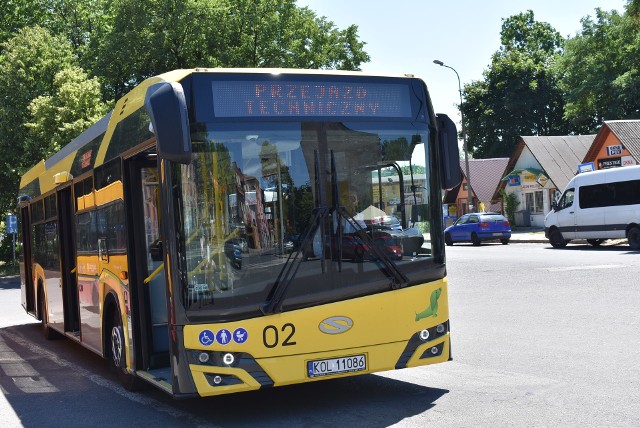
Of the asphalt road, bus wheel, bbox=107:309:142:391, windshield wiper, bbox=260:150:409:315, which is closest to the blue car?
the asphalt road

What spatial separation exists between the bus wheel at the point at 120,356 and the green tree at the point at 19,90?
34.8 meters

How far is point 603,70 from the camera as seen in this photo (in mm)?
67250

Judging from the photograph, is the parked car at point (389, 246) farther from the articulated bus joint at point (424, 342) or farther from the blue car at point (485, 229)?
the blue car at point (485, 229)

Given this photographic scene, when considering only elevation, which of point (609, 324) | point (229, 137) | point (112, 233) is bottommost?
point (609, 324)

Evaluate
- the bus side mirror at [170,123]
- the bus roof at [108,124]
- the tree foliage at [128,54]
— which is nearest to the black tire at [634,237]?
the bus roof at [108,124]

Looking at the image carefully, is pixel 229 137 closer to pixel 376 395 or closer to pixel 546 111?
pixel 376 395

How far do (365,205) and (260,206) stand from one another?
34.7 inches

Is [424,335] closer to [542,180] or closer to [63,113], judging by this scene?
[63,113]

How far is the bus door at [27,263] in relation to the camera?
51.7 ft

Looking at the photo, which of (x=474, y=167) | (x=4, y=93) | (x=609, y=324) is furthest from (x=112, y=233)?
(x=474, y=167)

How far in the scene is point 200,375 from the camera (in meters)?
6.95

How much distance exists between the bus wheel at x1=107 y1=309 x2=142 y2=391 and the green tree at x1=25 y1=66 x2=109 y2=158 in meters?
31.7

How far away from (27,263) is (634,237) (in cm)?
2048

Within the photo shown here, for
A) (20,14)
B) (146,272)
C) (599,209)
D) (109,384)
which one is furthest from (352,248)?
(20,14)
